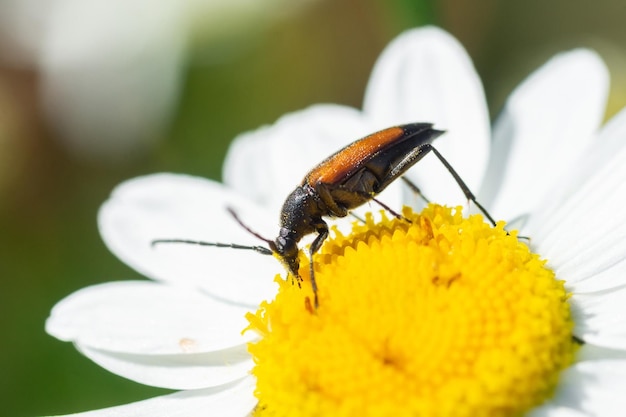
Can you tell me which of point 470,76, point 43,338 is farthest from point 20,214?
point 470,76

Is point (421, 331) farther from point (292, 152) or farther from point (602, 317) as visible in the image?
point (292, 152)

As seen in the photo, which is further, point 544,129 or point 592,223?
point 544,129

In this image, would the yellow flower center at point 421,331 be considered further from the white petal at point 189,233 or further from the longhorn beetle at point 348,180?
the white petal at point 189,233

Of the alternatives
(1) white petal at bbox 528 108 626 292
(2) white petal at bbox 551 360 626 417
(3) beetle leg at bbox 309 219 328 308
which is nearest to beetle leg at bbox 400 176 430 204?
(3) beetle leg at bbox 309 219 328 308

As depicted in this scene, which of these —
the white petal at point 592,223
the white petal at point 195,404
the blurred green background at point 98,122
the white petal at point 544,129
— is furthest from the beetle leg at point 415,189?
the blurred green background at point 98,122

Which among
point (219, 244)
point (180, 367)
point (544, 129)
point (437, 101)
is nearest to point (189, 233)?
point (219, 244)

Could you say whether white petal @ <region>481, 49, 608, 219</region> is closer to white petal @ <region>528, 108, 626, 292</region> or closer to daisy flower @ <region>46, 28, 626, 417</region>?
daisy flower @ <region>46, 28, 626, 417</region>
